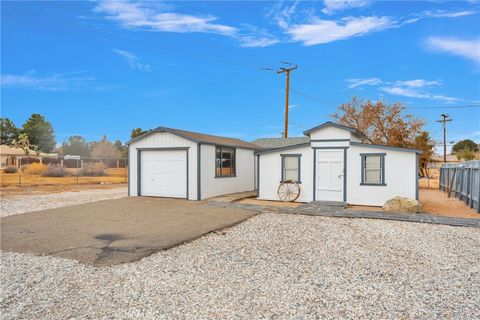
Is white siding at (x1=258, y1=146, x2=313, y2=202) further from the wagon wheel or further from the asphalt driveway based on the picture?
the asphalt driveway

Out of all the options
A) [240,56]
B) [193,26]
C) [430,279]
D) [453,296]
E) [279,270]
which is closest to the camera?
[453,296]

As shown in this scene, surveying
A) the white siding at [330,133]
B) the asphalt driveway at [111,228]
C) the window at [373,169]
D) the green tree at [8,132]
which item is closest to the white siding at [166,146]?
the asphalt driveway at [111,228]

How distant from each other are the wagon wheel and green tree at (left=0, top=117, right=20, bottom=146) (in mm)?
57466

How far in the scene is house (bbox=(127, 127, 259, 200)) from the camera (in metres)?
13.5

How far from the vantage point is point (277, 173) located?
13844mm

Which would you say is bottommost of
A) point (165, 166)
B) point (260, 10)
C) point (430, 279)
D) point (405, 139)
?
point (430, 279)

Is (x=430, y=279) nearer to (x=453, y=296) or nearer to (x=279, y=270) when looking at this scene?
(x=453, y=296)

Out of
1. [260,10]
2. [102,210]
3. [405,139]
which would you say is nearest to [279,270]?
[102,210]

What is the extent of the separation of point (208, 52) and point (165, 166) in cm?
1084

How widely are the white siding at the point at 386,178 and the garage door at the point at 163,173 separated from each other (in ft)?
22.3

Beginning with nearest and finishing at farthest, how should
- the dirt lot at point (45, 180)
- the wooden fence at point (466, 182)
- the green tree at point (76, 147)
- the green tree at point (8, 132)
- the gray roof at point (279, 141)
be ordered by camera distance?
the wooden fence at point (466, 182), the dirt lot at point (45, 180), the gray roof at point (279, 141), the green tree at point (8, 132), the green tree at point (76, 147)

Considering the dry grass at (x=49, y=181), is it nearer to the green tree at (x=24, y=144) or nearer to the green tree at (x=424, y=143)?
the green tree at (x=24, y=144)

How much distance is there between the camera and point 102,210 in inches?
428

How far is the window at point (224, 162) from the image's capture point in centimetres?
1482
